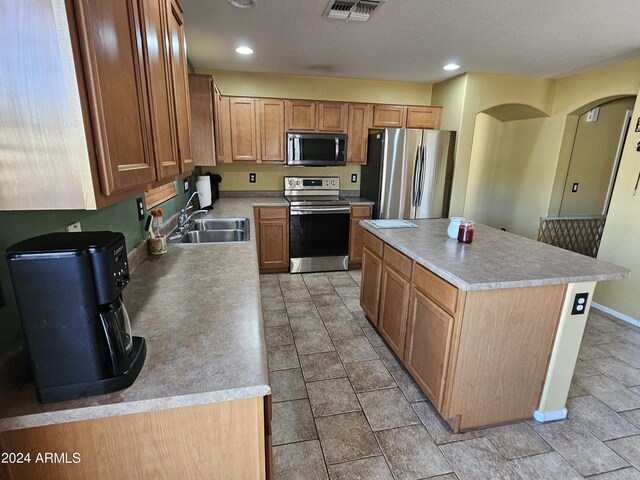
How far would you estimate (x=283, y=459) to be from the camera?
1.62m

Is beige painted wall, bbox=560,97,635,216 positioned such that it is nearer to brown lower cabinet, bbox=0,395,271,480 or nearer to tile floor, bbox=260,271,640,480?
tile floor, bbox=260,271,640,480

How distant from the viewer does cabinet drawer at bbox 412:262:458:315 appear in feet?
5.43

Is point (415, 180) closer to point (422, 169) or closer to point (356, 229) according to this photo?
point (422, 169)

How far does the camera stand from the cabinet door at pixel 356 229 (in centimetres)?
413

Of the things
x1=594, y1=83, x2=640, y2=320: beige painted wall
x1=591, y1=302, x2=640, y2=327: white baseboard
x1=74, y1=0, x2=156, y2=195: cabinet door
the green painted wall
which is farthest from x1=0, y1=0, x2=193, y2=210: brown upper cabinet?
x1=591, y1=302, x2=640, y2=327: white baseboard

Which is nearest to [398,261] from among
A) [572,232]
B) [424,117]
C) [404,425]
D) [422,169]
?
[404,425]

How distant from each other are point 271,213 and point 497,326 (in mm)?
2815

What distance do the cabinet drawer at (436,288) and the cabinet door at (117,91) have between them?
1.45 meters

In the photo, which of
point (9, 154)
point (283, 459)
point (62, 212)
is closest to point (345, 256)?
point (283, 459)

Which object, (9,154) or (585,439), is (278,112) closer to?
(9,154)

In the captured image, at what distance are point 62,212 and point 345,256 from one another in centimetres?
334

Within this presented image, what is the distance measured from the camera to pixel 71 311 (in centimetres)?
75

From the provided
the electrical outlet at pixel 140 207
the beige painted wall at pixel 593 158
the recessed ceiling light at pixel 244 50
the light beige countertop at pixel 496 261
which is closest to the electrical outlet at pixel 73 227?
the electrical outlet at pixel 140 207

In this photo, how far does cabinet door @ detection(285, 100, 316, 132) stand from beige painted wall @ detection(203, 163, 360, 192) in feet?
1.97
